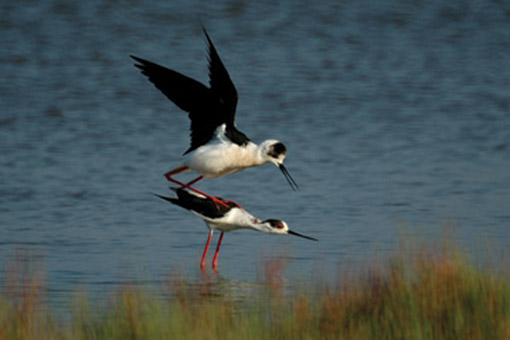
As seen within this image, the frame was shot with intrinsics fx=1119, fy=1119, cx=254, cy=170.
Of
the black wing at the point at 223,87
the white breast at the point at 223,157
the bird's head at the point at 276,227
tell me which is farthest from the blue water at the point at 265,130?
the black wing at the point at 223,87

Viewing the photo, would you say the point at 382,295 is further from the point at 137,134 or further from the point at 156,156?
the point at 137,134

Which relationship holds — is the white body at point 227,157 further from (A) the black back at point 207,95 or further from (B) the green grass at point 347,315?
(B) the green grass at point 347,315

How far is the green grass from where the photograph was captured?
556 centimetres

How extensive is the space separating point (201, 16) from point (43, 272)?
13706mm

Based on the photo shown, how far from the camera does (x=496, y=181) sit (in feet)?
37.8

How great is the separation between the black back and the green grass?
8.63 ft

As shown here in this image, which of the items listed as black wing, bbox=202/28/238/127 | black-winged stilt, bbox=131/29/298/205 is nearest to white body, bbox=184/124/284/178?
black-winged stilt, bbox=131/29/298/205

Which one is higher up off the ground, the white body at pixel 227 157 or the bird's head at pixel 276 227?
the white body at pixel 227 157

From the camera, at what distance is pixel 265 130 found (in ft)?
46.8

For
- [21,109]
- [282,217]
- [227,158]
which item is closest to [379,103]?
[21,109]

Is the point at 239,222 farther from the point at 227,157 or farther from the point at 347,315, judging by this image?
the point at 347,315

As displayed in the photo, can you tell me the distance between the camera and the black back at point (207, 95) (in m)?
8.75

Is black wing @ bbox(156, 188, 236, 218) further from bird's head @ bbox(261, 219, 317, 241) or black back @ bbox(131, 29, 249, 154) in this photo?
black back @ bbox(131, 29, 249, 154)

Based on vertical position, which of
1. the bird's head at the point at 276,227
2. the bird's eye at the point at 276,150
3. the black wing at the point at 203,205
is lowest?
the bird's head at the point at 276,227
